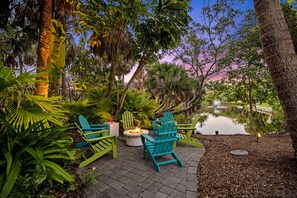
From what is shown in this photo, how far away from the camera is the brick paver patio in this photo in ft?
7.57

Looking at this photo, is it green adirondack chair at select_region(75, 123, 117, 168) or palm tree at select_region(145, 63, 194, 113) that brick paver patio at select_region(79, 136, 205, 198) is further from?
palm tree at select_region(145, 63, 194, 113)

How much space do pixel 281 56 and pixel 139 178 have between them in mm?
3177

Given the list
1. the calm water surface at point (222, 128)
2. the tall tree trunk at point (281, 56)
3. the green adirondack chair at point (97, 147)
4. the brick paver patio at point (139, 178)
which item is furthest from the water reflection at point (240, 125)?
the green adirondack chair at point (97, 147)

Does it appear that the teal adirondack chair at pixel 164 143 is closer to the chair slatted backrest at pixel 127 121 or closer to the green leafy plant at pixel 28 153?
the green leafy plant at pixel 28 153

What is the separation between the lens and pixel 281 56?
2.43 meters

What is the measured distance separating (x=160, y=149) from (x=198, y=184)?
3.29 ft

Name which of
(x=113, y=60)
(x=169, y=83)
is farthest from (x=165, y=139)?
(x=169, y=83)

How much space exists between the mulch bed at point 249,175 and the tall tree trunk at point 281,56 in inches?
24.9

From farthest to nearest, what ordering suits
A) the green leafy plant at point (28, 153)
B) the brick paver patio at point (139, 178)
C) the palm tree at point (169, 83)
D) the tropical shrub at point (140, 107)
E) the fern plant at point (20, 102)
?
the palm tree at point (169, 83), the tropical shrub at point (140, 107), the brick paver patio at point (139, 178), the fern plant at point (20, 102), the green leafy plant at point (28, 153)

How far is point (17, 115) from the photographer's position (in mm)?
2148

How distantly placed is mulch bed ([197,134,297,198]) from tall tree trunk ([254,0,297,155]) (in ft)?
2.07

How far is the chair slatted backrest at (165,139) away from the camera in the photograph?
10.4 feet

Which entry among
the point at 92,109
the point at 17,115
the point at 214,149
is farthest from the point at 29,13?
the point at 214,149

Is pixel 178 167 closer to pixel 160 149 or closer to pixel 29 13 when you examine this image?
pixel 160 149
